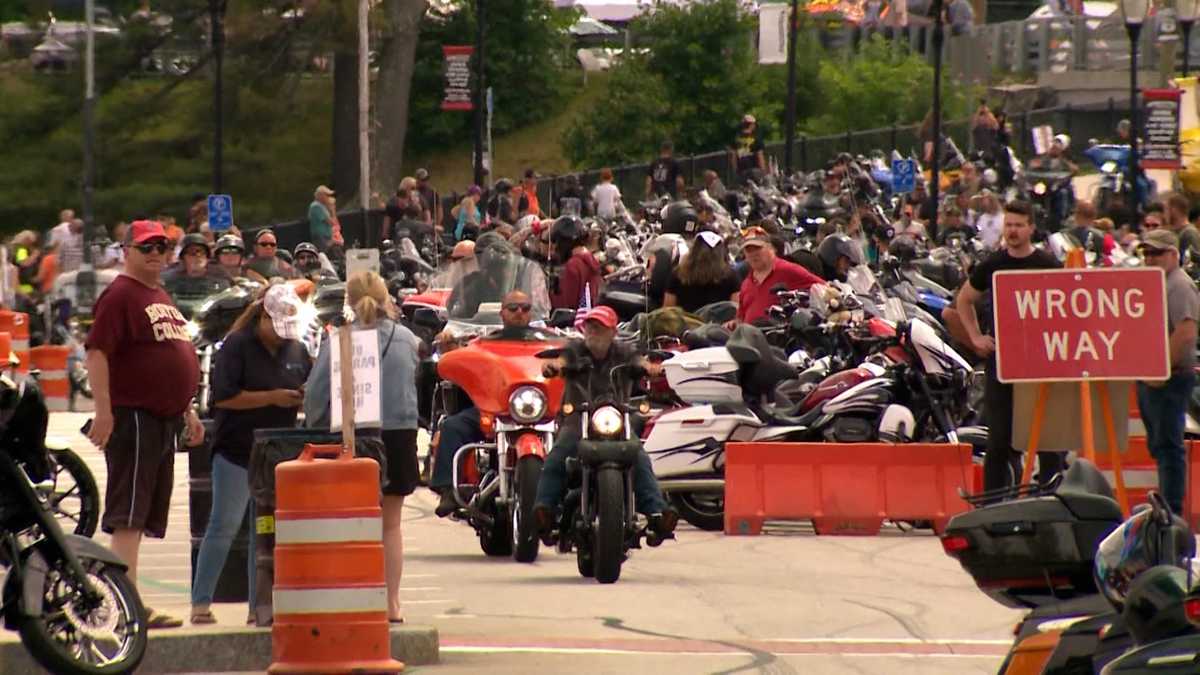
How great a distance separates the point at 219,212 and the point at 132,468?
1096 inches

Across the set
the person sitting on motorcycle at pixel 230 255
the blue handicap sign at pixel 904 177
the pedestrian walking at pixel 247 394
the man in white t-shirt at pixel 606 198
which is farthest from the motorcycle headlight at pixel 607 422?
the blue handicap sign at pixel 904 177

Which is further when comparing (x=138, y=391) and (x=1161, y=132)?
(x=1161, y=132)

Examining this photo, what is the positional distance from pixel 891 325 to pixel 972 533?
10912 mm

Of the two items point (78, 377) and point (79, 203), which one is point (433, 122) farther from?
point (78, 377)

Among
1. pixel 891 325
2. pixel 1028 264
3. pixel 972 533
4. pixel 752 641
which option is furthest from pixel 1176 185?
pixel 972 533

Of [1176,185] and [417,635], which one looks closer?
[417,635]

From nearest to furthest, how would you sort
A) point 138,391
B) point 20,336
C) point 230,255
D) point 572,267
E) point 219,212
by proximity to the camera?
point 138,391
point 572,267
point 230,255
point 20,336
point 219,212

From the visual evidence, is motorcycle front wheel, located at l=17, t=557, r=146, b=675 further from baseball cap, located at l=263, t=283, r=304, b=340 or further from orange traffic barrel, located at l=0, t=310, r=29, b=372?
orange traffic barrel, located at l=0, t=310, r=29, b=372

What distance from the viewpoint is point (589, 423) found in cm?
1324

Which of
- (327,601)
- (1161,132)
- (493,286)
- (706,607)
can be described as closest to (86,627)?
(327,601)

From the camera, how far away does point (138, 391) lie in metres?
10.8

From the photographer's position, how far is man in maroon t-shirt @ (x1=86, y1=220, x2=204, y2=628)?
35.2 feet

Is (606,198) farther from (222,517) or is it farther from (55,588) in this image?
(55,588)

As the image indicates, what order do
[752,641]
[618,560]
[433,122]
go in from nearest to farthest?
[752,641] → [618,560] → [433,122]
